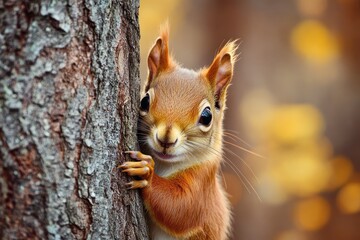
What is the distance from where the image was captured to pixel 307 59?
681 centimetres

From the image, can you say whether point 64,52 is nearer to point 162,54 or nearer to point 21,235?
point 21,235

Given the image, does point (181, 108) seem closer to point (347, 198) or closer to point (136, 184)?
point (136, 184)

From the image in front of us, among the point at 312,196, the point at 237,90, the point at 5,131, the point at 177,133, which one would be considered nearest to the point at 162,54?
the point at 177,133

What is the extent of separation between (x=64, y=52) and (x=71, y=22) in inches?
4.0

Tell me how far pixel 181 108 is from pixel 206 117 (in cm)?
16

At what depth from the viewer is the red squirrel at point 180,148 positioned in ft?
7.99

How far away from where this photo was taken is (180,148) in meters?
2.51

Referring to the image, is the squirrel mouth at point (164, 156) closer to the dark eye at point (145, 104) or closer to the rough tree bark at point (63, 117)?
the dark eye at point (145, 104)

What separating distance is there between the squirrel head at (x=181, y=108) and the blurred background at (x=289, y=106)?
369 centimetres

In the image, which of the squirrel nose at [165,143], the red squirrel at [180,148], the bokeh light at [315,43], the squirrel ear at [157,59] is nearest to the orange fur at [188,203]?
the red squirrel at [180,148]

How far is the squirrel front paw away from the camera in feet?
7.30

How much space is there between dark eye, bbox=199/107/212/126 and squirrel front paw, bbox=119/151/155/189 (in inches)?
15.1

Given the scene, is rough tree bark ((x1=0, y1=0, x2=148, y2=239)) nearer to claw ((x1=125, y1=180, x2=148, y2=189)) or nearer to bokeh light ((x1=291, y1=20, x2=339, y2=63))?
claw ((x1=125, y1=180, x2=148, y2=189))

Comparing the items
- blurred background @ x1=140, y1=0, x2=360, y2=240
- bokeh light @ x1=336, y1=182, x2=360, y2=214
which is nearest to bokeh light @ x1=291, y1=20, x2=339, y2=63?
blurred background @ x1=140, y1=0, x2=360, y2=240
